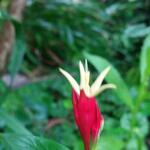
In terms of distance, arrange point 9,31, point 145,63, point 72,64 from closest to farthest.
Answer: point 145,63
point 9,31
point 72,64

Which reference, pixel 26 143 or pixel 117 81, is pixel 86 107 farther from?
pixel 117 81

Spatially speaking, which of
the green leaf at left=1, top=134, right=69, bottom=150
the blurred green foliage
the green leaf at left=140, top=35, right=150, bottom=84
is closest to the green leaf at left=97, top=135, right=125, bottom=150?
the blurred green foliage

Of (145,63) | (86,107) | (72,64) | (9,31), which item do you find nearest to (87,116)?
(86,107)

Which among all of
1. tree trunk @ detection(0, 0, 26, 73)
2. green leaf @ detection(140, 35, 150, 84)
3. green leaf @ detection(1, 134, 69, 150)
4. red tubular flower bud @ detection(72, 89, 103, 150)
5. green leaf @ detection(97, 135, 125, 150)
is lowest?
green leaf @ detection(97, 135, 125, 150)

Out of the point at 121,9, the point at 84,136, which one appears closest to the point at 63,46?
the point at 121,9

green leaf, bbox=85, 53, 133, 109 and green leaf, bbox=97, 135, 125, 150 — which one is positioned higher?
green leaf, bbox=85, 53, 133, 109

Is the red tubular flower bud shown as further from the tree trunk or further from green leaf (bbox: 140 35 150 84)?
the tree trunk

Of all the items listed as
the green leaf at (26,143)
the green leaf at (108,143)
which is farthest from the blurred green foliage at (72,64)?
the green leaf at (26,143)
